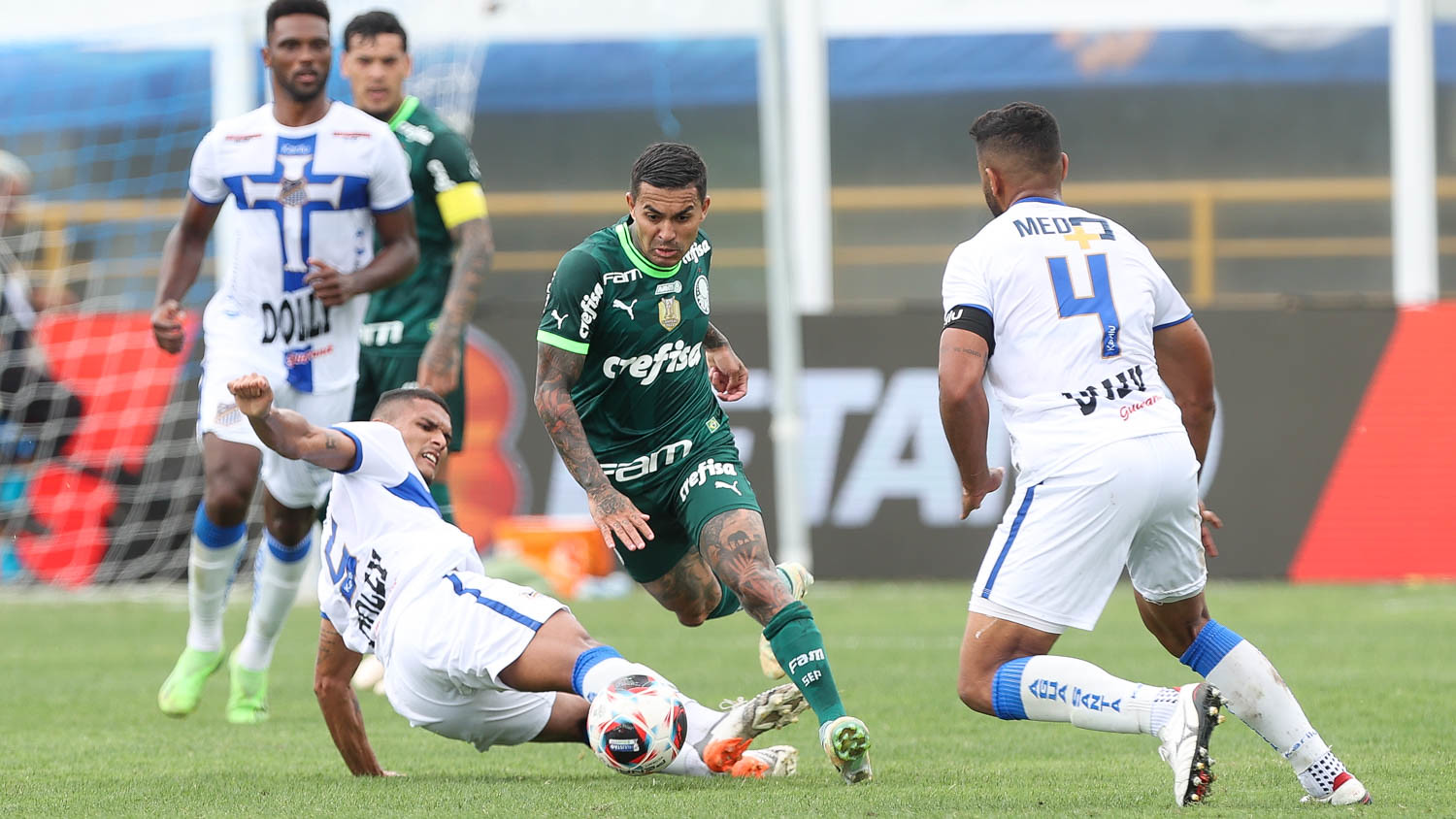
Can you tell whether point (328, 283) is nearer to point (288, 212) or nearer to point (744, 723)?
point (288, 212)

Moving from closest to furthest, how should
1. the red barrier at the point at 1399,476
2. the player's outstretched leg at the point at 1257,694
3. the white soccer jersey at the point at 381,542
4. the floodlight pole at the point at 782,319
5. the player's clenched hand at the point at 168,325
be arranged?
the player's outstretched leg at the point at 1257,694
the white soccer jersey at the point at 381,542
the player's clenched hand at the point at 168,325
the floodlight pole at the point at 782,319
the red barrier at the point at 1399,476

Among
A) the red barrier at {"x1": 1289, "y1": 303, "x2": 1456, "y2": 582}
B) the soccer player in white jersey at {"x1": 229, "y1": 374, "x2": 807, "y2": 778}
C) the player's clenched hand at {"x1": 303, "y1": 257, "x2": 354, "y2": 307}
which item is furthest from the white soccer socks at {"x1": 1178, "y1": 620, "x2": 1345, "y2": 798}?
the red barrier at {"x1": 1289, "y1": 303, "x2": 1456, "y2": 582}

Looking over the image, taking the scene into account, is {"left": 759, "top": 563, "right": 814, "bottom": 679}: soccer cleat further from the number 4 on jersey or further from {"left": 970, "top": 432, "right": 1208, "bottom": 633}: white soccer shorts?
the number 4 on jersey

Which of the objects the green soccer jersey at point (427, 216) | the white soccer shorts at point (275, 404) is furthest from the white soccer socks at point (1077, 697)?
the green soccer jersey at point (427, 216)

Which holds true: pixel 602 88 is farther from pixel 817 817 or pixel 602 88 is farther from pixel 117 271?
pixel 817 817

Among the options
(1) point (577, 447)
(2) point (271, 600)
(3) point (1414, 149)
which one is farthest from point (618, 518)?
(3) point (1414, 149)

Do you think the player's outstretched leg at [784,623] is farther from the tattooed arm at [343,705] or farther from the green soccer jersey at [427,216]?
the green soccer jersey at [427,216]

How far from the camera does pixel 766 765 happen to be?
536 cm

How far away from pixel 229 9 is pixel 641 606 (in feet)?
16.7

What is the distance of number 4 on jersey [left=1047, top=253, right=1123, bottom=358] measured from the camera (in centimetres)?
472

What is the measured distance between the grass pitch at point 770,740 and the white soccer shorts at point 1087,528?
516 mm

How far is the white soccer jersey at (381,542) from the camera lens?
5004 millimetres

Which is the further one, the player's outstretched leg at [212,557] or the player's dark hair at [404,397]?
the player's outstretched leg at [212,557]

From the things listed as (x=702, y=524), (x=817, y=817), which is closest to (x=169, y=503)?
(x=702, y=524)
